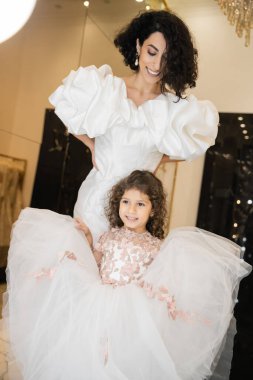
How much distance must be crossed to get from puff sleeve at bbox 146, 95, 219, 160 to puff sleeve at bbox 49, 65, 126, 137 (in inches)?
6.0

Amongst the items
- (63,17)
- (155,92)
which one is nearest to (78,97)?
(155,92)

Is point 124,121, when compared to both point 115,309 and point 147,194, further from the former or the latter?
point 115,309

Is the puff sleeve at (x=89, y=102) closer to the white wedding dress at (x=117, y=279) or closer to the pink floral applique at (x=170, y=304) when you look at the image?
the white wedding dress at (x=117, y=279)

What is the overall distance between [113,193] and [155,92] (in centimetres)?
44

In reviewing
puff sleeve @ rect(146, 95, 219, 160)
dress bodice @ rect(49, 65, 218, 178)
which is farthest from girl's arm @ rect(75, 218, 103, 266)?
puff sleeve @ rect(146, 95, 219, 160)

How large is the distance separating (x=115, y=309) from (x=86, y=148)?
1.51 metres

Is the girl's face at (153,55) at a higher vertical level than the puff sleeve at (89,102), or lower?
higher

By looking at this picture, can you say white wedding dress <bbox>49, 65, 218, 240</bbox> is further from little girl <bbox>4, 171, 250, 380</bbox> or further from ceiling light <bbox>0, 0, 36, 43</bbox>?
ceiling light <bbox>0, 0, 36, 43</bbox>

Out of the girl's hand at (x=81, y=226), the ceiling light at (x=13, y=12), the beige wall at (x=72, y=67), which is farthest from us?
the beige wall at (x=72, y=67)

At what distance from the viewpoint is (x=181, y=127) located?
133 centimetres

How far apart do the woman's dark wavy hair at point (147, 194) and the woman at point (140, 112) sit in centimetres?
3

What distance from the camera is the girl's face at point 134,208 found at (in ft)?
4.41

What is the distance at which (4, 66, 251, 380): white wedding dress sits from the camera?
3.24ft

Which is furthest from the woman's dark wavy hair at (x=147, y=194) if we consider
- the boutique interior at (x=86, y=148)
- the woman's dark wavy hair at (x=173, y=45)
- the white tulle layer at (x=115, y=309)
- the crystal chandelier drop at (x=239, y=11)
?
the crystal chandelier drop at (x=239, y=11)
